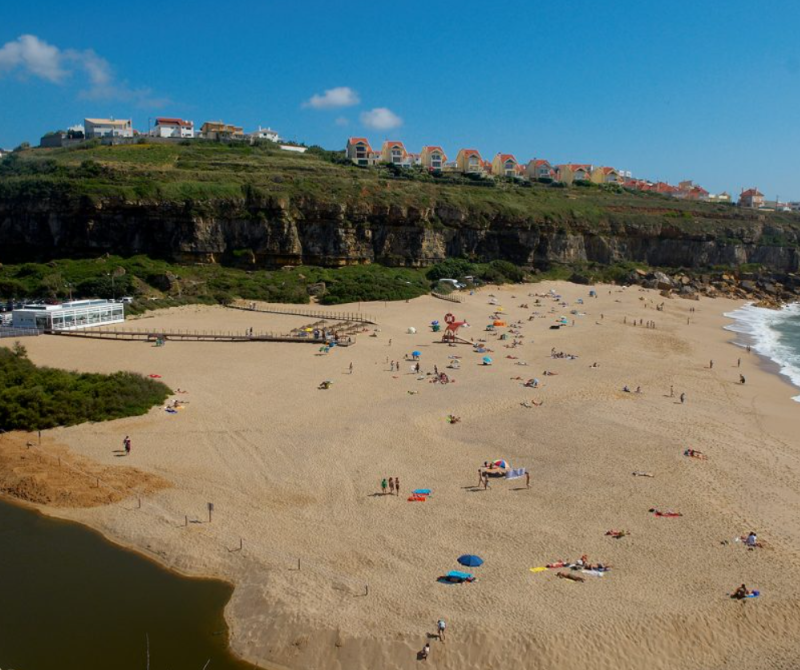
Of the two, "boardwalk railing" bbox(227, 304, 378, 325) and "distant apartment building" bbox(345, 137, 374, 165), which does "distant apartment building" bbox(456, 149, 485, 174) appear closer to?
"distant apartment building" bbox(345, 137, 374, 165)

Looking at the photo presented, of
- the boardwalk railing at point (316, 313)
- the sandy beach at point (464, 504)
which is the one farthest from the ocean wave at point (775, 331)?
the boardwalk railing at point (316, 313)

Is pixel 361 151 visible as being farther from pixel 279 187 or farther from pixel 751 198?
pixel 751 198

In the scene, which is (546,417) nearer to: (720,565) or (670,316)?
(720,565)

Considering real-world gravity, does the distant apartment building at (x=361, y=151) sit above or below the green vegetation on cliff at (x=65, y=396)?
above

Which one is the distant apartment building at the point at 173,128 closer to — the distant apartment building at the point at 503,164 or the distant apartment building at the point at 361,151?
the distant apartment building at the point at 361,151

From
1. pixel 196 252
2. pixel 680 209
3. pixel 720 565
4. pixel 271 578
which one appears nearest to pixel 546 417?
pixel 720 565

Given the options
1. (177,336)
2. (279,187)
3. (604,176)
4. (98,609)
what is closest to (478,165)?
(604,176)
